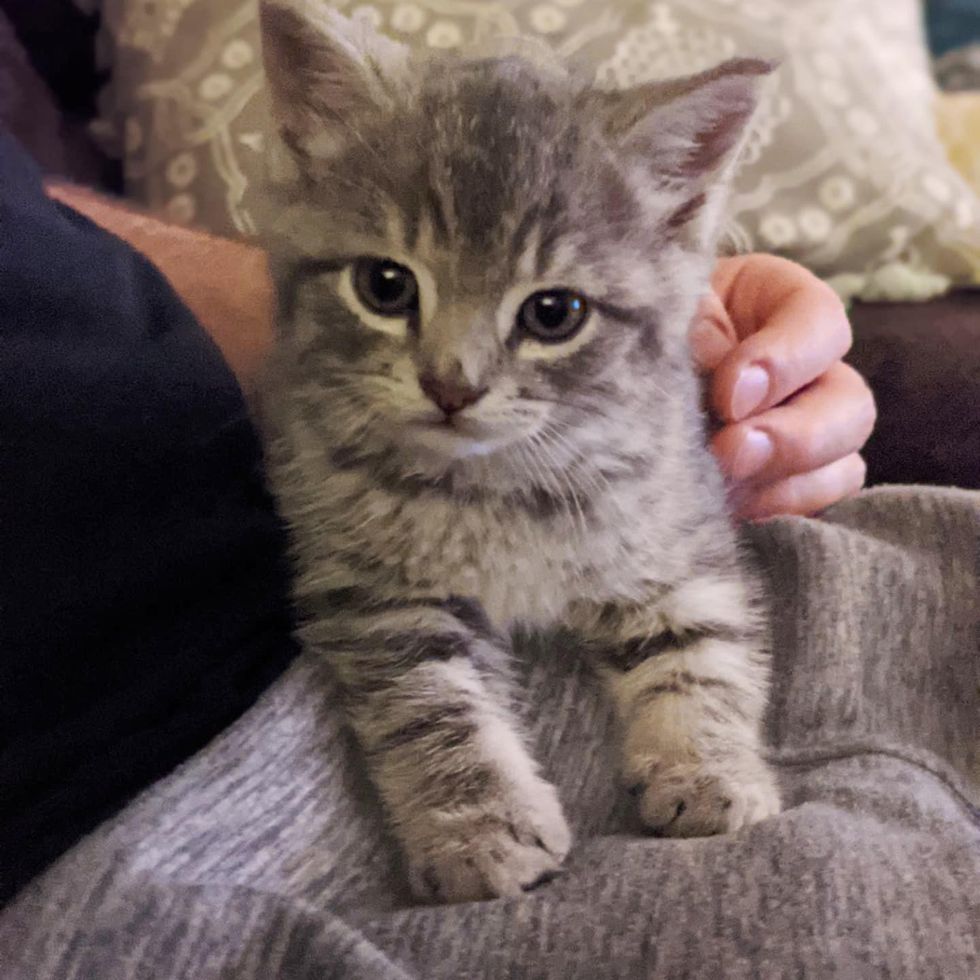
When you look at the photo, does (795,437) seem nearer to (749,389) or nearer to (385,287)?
(749,389)

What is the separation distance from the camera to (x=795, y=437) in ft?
3.28

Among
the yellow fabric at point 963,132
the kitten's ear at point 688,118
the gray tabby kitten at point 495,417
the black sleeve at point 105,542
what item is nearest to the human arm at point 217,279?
the gray tabby kitten at point 495,417

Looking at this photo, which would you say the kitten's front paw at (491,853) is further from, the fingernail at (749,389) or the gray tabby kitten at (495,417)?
the fingernail at (749,389)

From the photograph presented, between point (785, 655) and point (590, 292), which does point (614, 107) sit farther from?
point (785, 655)

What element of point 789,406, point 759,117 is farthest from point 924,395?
point 759,117

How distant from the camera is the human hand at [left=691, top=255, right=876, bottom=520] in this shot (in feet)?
3.29

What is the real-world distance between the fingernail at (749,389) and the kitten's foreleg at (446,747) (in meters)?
0.38

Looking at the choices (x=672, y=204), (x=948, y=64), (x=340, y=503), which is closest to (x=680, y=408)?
(x=672, y=204)

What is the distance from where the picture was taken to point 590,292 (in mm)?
772

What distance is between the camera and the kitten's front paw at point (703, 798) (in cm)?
69

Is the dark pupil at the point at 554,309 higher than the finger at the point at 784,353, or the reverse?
the dark pupil at the point at 554,309

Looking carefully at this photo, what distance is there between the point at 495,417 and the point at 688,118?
1.06 ft

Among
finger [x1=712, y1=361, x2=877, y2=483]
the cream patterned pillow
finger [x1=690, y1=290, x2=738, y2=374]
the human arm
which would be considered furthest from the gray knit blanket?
the cream patterned pillow

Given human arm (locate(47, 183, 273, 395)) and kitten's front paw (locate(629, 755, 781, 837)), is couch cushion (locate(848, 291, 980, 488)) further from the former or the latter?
human arm (locate(47, 183, 273, 395))
